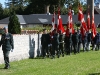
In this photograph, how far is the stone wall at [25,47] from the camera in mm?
19281

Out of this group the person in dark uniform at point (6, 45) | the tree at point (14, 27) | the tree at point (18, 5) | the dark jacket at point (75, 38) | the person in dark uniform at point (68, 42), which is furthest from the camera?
the tree at point (18, 5)

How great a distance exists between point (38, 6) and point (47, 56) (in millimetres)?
64619

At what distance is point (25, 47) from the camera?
67.4ft

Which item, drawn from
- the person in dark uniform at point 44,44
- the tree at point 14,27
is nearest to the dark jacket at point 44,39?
the person in dark uniform at point 44,44

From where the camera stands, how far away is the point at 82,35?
26.9m

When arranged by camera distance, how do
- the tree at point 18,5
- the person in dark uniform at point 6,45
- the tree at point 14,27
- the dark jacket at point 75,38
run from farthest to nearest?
1. the tree at point 18,5
2. the tree at point 14,27
3. the dark jacket at point 75,38
4. the person in dark uniform at point 6,45

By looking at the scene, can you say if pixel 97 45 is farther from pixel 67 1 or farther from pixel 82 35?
pixel 67 1

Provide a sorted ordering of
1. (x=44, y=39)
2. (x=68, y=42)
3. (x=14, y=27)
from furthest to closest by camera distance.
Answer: (x=14, y=27)
(x=68, y=42)
(x=44, y=39)

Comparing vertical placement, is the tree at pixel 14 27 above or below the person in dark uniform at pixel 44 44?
below

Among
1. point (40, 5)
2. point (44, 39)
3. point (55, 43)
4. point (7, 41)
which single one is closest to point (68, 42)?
point (55, 43)

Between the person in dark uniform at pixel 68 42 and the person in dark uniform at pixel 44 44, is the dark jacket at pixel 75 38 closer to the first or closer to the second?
the person in dark uniform at pixel 68 42

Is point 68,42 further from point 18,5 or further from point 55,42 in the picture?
point 18,5

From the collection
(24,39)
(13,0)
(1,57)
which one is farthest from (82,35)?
(13,0)

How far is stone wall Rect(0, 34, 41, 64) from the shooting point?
19.3 m
